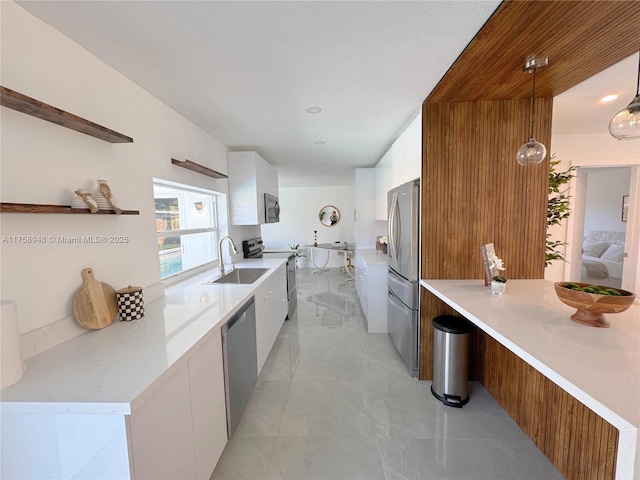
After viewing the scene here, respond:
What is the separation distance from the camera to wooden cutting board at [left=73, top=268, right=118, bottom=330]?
1339 mm

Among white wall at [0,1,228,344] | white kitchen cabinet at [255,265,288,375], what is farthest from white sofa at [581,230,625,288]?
white wall at [0,1,228,344]

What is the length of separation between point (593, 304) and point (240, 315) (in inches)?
75.8

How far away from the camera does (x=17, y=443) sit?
0.94 m

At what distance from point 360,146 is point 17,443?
3.53 m

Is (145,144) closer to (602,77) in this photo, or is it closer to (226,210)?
(226,210)

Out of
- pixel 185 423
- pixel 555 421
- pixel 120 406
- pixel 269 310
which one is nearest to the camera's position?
pixel 120 406

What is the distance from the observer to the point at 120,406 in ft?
2.73

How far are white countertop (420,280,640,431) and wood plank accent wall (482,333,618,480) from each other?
479mm

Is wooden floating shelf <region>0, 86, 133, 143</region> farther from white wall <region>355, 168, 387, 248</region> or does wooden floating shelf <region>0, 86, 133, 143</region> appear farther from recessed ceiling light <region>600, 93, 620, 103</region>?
white wall <region>355, 168, 387, 248</region>

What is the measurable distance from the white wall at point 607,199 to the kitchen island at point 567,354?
5825 mm

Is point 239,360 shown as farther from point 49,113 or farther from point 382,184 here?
point 382,184

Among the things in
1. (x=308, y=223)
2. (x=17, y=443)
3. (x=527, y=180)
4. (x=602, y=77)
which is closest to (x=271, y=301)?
(x=17, y=443)

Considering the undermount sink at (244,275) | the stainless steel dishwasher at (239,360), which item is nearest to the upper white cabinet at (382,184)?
the undermount sink at (244,275)

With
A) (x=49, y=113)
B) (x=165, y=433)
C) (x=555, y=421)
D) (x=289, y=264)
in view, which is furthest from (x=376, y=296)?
(x=49, y=113)
